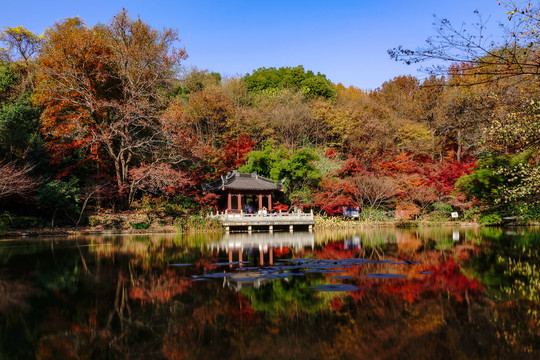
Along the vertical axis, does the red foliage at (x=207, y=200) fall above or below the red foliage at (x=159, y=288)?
above

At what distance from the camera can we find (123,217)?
25016 millimetres

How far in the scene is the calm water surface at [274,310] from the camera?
12.8 feet

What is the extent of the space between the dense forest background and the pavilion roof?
113 cm

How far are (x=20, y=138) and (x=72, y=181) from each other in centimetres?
384

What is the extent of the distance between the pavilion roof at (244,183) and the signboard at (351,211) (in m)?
5.17

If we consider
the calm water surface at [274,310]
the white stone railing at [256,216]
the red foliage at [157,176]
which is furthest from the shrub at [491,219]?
the red foliage at [157,176]

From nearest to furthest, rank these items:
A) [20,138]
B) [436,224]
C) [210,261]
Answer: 1. [210,261]
2. [20,138]
3. [436,224]

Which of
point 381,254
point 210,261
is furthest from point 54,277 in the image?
point 381,254

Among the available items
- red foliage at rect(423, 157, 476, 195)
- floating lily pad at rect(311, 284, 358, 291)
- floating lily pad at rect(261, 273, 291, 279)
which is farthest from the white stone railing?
floating lily pad at rect(311, 284, 358, 291)

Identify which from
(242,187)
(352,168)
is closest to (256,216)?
(242,187)

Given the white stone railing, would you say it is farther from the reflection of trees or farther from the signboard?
the reflection of trees

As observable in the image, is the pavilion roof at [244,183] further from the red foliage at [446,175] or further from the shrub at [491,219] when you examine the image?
the shrub at [491,219]

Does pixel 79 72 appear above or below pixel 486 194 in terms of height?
above

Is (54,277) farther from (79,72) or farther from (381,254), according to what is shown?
(79,72)
